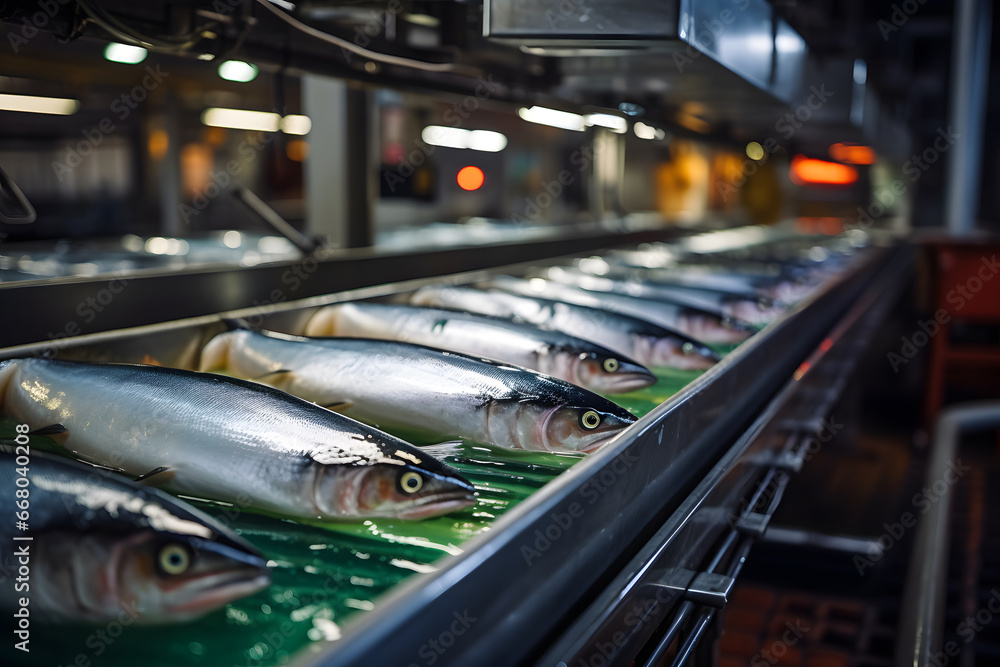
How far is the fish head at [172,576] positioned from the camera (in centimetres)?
63

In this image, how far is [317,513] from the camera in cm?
84

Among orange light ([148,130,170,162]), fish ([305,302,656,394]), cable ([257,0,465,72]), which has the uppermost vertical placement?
orange light ([148,130,170,162])

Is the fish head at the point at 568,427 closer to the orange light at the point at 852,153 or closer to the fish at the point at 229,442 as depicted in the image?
→ the fish at the point at 229,442

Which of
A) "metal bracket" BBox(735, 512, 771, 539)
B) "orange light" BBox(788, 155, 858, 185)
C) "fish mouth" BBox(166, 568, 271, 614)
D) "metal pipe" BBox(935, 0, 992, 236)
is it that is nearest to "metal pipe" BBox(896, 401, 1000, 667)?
"metal bracket" BBox(735, 512, 771, 539)

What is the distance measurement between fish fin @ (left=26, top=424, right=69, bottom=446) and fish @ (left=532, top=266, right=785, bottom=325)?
1445 millimetres

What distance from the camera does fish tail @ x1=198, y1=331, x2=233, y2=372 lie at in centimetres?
138

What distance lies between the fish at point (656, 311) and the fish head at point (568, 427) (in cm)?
76

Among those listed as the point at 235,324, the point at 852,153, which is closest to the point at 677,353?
the point at 235,324

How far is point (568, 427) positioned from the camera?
107 centimetres

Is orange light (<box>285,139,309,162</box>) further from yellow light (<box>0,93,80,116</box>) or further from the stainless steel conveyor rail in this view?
the stainless steel conveyor rail

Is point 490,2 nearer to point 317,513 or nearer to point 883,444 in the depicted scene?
point 317,513

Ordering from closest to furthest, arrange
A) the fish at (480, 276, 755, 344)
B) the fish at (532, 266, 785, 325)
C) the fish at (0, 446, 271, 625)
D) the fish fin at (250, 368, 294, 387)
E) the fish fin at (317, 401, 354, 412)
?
the fish at (0, 446, 271, 625) < the fish fin at (317, 401, 354, 412) < the fish fin at (250, 368, 294, 387) < the fish at (480, 276, 755, 344) < the fish at (532, 266, 785, 325)

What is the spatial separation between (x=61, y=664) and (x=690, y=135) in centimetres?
371

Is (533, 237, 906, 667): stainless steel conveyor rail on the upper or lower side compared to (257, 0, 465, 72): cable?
lower
